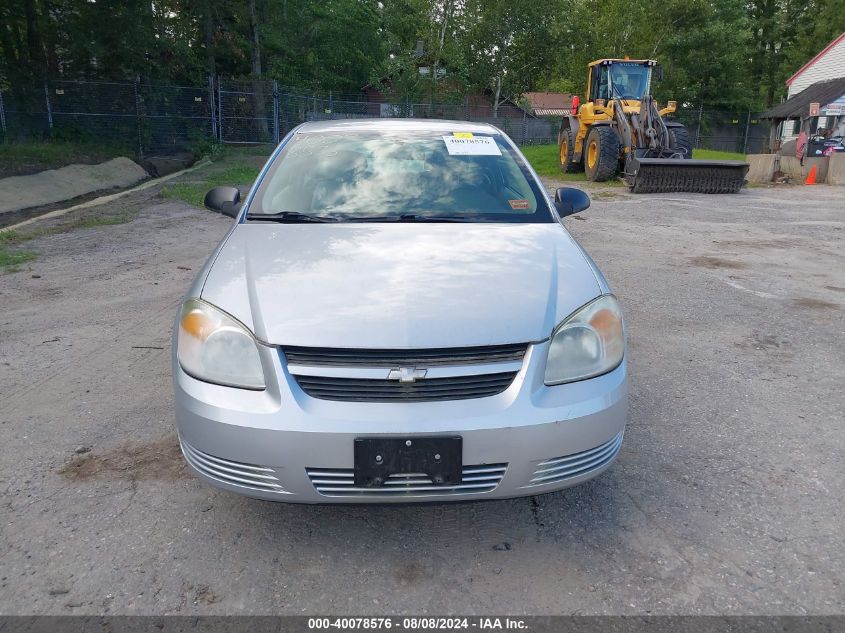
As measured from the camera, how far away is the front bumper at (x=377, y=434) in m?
2.19

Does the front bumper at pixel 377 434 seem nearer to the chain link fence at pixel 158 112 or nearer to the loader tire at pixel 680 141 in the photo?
the loader tire at pixel 680 141

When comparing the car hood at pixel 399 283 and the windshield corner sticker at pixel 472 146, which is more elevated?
the windshield corner sticker at pixel 472 146

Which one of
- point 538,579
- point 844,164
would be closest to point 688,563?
point 538,579

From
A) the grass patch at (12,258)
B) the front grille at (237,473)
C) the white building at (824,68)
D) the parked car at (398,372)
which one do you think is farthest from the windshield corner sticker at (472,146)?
the white building at (824,68)

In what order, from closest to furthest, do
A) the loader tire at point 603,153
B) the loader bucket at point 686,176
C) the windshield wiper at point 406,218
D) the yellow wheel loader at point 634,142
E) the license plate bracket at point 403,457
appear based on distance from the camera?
the license plate bracket at point 403,457 → the windshield wiper at point 406,218 → the loader bucket at point 686,176 → the yellow wheel loader at point 634,142 → the loader tire at point 603,153

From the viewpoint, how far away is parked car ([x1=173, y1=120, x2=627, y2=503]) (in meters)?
2.20

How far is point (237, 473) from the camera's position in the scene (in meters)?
2.31

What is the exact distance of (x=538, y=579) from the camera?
92.4 inches

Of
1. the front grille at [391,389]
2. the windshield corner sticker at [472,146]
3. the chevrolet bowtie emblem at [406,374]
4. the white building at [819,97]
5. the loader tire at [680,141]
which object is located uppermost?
the white building at [819,97]

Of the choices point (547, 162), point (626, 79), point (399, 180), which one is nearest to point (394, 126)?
point (399, 180)

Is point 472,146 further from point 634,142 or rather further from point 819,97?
point 819,97

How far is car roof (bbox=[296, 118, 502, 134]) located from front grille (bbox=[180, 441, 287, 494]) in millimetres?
2427

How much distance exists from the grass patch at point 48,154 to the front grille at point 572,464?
48.0ft

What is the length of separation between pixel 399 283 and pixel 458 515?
39.4 inches
